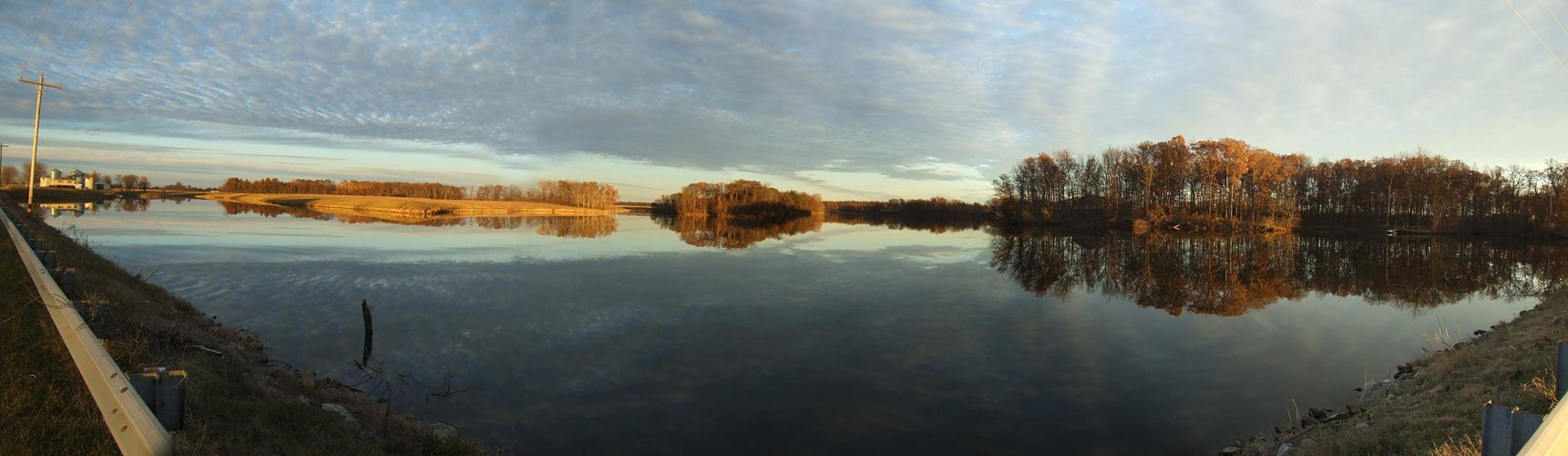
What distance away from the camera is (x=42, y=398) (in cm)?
490

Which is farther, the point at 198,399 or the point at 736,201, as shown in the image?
the point at 736,201

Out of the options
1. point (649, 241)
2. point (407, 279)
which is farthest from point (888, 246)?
point (407, 279)

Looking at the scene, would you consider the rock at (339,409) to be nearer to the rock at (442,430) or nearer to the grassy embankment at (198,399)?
the grassy embankment at (198,399)

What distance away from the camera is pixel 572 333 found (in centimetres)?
1298

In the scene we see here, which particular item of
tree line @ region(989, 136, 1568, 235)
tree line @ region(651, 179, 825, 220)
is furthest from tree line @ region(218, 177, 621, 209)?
tree line @ region(989, 136, 1568, 235)

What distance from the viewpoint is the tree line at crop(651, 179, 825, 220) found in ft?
405

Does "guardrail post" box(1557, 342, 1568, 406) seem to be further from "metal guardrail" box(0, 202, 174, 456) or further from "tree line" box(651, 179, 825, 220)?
"tree line" box(651, 179, 825, 220)

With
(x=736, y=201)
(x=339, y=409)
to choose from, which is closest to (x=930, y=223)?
(x=736, y=201)

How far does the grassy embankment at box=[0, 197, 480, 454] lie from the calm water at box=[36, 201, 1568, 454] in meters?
1.15

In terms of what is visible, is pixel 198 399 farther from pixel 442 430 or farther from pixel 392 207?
pixel 392 207

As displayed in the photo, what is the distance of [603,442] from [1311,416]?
9.28 m

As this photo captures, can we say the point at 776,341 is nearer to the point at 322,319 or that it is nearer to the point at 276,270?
the point at 322,319

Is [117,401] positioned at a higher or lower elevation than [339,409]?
higher

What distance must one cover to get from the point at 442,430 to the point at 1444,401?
1161 cm
